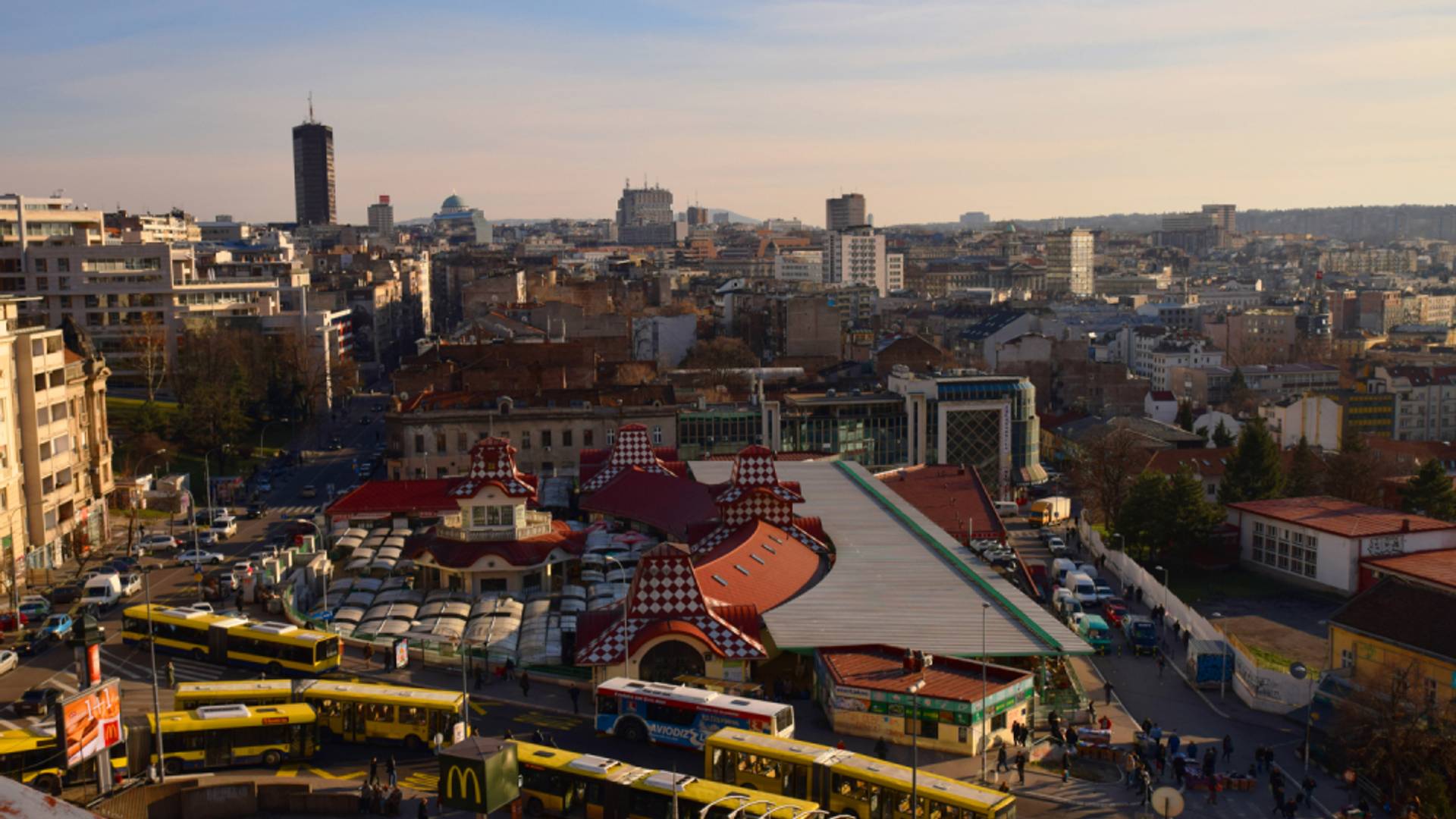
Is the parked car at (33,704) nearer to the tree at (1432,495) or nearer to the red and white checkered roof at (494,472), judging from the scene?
the red and white checkered roof at (494,472)

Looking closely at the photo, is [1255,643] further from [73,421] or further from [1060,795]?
[73,421]

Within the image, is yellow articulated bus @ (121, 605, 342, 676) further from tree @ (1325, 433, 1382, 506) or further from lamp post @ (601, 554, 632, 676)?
tree @ (1325, 433, 1382, 506)

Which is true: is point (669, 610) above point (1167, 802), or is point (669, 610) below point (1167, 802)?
above

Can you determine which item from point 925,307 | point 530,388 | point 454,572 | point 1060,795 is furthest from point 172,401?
point 925,307

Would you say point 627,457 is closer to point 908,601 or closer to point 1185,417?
point 908,601

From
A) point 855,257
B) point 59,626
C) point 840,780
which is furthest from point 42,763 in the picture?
point 855,257

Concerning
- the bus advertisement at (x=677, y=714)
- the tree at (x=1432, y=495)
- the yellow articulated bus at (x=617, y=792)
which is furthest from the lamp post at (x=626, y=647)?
the tree at (x=1432, y=495)
